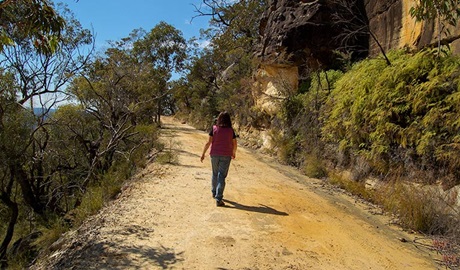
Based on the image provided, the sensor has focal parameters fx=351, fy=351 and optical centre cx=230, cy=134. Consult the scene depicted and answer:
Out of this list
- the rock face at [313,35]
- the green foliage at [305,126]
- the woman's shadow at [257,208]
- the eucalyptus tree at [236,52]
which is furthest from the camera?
the eucalyptus tree at [236,52]

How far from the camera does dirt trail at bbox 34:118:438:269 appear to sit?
4.59 m

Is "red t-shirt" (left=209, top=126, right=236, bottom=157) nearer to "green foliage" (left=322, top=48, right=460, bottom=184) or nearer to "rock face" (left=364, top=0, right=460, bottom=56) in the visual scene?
"green foliage" (left=322, top=48, right=460, bottom=184)

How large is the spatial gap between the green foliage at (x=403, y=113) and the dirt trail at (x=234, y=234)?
1491 mm

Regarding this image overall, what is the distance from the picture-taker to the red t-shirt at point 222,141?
6.79 metres

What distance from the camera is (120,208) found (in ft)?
21.8

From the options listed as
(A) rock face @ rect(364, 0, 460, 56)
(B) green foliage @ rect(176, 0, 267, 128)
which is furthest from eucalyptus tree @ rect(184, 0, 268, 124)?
(A) rock face @ rect(364, 0, 460, 56)

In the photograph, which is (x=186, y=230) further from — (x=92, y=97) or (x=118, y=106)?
(x=92, y=97)

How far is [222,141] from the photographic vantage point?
684 cm

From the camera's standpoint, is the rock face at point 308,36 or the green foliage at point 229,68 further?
the green foliage at point 229,68

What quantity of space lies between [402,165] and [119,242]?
19.4 ft

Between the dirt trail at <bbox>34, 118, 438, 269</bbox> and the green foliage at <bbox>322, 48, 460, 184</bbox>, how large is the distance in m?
1.49

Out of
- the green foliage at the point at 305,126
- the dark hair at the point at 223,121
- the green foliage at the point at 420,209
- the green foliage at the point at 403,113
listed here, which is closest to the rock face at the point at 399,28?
the green foliage at the point at 403,113

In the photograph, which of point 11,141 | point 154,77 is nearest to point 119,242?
point 11,141

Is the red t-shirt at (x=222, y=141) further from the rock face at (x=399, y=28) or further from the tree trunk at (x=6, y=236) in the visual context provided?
the tree trunk at (x=6, y=236)
